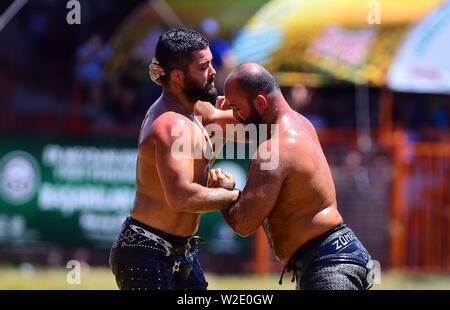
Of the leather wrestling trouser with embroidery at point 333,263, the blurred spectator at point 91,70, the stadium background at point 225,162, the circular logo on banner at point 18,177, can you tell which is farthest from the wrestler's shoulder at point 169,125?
the blurred spectator at point 91,70

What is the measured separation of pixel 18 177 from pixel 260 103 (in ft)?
22.9

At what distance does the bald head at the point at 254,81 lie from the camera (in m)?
5.98

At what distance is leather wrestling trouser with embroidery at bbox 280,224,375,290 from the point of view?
581 cm

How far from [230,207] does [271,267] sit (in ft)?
20.1

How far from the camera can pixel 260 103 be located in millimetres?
6004

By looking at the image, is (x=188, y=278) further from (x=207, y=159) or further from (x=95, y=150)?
(x=95, y=150)

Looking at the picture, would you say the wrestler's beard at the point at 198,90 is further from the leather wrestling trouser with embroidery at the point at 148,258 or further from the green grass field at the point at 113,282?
the green grass field at the point at 113,282

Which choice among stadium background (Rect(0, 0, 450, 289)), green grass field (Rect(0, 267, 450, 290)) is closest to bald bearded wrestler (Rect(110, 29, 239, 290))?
green grass field (Rect(0, 267, 450, 290))

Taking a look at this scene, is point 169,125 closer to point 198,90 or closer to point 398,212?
point 198,90

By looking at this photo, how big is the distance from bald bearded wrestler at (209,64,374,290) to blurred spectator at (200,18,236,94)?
666 cm

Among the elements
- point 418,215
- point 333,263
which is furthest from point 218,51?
point 333,263

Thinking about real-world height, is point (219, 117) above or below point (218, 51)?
above
